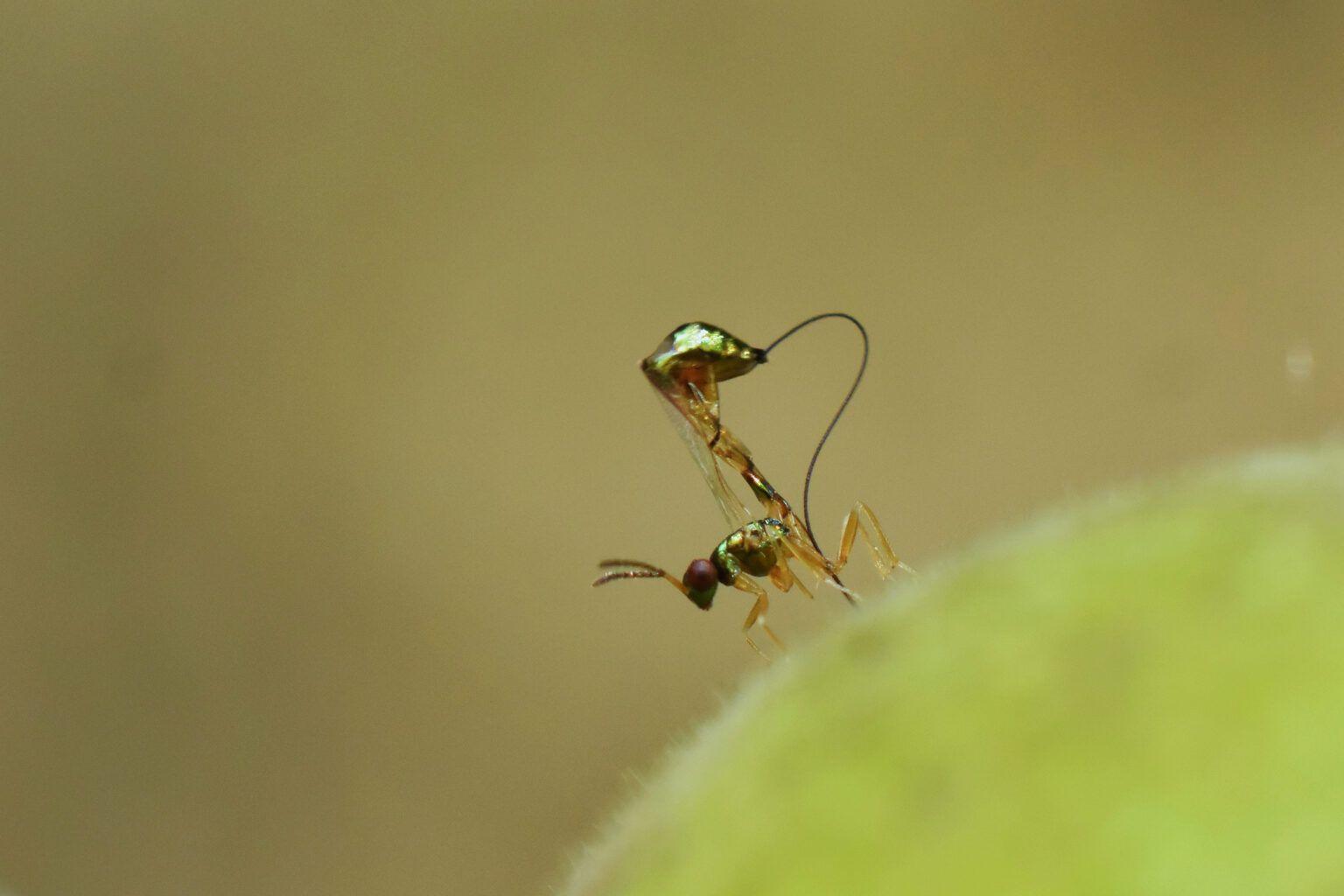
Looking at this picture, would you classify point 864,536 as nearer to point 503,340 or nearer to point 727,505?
point 727,505

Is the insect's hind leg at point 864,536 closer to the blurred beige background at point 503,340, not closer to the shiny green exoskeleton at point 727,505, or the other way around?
the shiny green exoskeleton at point 727,505

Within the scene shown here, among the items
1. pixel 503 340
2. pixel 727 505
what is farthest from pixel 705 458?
pixel 503 340

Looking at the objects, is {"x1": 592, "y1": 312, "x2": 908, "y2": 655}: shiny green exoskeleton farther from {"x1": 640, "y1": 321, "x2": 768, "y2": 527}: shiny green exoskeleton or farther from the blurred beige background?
the blurred beige background

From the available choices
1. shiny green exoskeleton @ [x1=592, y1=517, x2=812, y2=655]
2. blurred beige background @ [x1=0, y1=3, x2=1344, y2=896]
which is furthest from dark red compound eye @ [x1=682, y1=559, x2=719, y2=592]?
blurred beige background @ [x1=0, y1=3, x2=1344, y2=896]

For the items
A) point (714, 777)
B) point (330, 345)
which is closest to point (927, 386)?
point (330, 345)

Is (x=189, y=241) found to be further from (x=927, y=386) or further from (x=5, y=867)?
(x=927, y=386)

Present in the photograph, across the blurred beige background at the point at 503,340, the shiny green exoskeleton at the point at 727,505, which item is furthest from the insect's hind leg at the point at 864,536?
the blurred beige background at the point at 503,340
